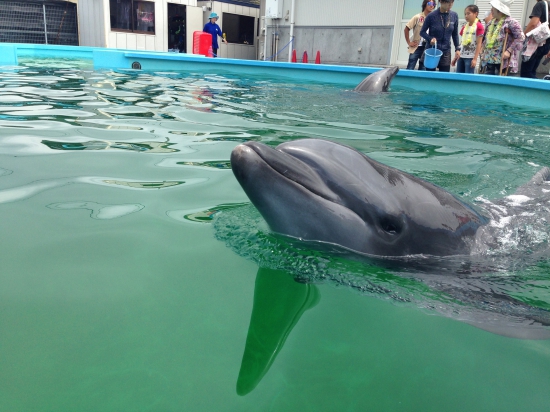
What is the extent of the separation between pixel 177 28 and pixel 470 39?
22.3 m

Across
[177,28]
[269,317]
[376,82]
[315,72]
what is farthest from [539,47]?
[177,28]

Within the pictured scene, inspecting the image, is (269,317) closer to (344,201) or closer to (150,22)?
(344,201)

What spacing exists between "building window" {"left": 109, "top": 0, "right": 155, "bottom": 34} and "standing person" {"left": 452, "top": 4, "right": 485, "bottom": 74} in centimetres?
2079

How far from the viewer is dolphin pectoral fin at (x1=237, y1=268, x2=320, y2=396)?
2061 millimetres

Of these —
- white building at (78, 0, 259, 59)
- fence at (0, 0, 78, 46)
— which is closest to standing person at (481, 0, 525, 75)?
white building at (78, 0, 259, 59)

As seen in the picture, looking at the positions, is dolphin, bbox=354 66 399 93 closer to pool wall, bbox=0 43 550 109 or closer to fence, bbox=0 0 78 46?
pool wall, bbox=0 43 550 109

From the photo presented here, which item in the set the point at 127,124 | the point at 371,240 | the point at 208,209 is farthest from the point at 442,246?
the point at 127,124

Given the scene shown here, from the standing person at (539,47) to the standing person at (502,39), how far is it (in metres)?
0.36

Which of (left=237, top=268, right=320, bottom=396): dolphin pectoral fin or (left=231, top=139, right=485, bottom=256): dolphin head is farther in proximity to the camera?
(left=231, top=139, right=485, bottom=256): dolphin head

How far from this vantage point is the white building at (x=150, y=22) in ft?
93.5

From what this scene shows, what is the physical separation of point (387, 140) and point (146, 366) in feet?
18.2

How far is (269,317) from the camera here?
2439 mm

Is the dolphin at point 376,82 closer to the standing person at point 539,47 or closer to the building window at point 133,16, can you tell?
the standing person at point 539,47

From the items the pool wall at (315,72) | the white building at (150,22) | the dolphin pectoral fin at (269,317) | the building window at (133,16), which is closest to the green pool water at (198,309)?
the dolphin pectoral fin at (269,317)
